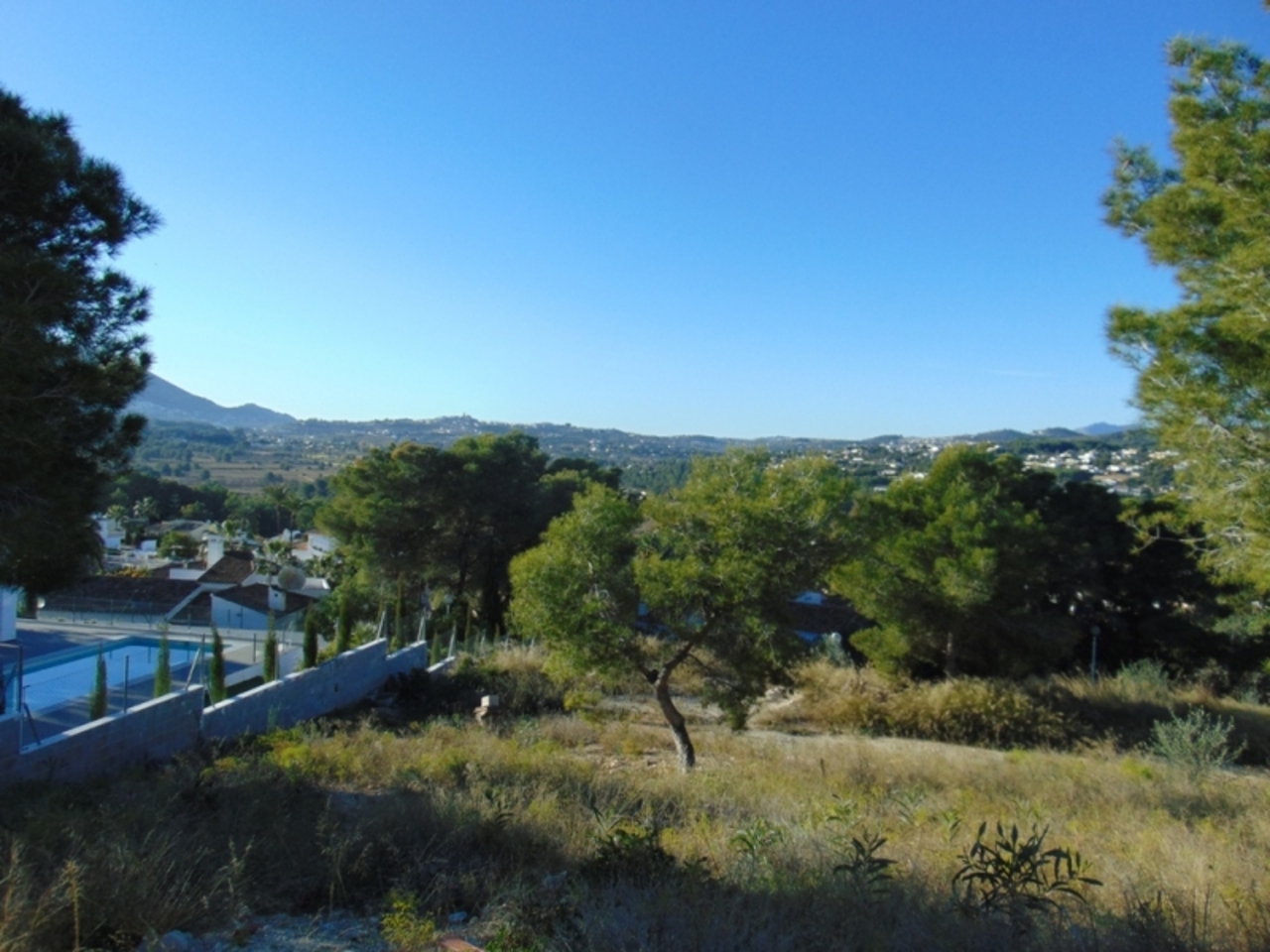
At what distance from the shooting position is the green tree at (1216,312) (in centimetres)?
764

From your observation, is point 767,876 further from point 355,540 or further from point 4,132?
point 355,540

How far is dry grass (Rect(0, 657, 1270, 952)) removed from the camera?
328 centimetres

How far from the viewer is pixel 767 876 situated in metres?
4.07

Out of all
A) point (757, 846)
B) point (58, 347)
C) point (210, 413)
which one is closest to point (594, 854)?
point (757, 846)

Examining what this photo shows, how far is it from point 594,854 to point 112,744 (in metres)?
6.70

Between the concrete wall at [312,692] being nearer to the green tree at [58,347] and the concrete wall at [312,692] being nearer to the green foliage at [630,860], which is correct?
the green tree at [58,347]

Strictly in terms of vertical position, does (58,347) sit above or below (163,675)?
above

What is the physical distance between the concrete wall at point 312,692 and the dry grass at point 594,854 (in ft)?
9.09

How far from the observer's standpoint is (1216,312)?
27.7 ft

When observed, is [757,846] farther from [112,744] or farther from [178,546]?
[178,546]

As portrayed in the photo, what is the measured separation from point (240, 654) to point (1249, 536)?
19161 mm

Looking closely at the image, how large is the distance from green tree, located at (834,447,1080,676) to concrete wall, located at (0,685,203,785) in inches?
522

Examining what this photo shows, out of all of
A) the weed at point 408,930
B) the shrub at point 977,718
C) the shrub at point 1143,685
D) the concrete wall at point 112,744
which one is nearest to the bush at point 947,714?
the shrub at point 977,718

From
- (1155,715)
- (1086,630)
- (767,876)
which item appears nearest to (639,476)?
(1086,630)
